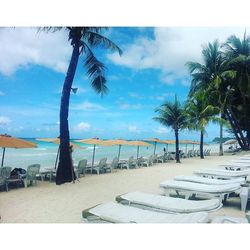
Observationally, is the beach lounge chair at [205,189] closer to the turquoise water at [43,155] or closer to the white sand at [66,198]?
the white sand at [66,198]

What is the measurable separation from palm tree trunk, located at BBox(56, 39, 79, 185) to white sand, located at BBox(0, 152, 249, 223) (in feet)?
0.82

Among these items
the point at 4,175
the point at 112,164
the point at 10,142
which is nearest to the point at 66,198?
the point at 4,175

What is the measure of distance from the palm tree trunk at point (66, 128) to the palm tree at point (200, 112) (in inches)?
268

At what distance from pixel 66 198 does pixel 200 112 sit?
9518 mm

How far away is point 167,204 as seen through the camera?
3797 millimetres

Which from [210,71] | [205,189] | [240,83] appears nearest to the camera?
[205,189]

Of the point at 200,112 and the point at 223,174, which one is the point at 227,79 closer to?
the point at 200,112

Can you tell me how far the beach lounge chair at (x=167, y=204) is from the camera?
3.61 m

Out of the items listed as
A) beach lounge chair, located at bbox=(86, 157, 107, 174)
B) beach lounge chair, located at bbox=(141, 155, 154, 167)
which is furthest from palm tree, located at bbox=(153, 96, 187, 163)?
beach lounge chair, located at bbox=(86, 157, 107, 174)

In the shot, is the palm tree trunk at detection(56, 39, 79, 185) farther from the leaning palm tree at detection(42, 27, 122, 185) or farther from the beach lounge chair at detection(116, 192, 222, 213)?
the beach lounge chair at detection(116, 192, 222, 213)

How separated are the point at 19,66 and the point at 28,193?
262 cm

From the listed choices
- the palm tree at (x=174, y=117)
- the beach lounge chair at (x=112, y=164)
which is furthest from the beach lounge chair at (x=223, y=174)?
the palm tree at (x=174, y=117)

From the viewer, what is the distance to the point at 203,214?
126 inches
